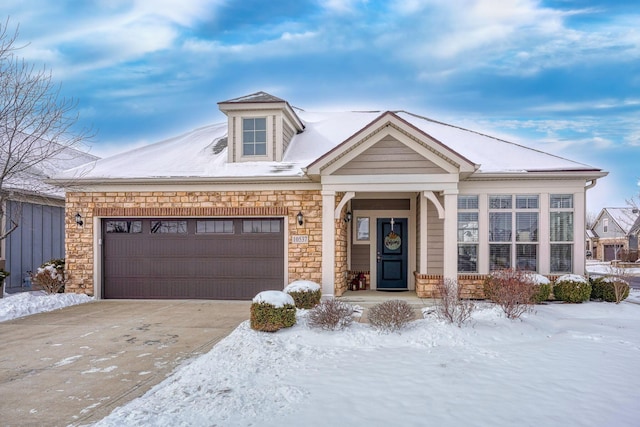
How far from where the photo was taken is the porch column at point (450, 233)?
10.1 m

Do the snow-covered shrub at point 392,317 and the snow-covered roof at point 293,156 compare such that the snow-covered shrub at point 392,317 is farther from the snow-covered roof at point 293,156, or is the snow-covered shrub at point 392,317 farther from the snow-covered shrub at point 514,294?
the snow-covered roof at point 293,156

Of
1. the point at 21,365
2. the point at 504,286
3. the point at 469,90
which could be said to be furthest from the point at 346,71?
the point at 21,365

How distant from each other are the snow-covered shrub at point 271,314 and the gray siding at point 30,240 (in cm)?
988

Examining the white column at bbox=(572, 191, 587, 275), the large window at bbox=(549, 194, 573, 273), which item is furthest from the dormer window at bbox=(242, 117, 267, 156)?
the white column at bbox=(572, 191, 587, 275)

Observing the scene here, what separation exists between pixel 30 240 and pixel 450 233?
13.6 m

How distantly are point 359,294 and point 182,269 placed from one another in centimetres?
475

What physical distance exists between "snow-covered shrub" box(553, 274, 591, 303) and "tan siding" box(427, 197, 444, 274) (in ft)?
8.99

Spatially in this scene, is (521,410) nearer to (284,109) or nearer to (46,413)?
(46,413)

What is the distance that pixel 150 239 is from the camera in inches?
447

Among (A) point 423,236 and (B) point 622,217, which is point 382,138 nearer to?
(A) point 423,236

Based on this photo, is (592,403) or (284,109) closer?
(592,403)

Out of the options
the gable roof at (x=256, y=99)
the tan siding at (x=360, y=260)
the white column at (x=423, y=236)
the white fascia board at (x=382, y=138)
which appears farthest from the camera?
the tan siding at (x=360, y=260)

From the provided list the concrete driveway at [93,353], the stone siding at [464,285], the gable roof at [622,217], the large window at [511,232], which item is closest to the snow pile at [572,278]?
the large window at [511,232]

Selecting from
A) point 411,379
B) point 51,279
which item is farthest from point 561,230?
point 51,279
